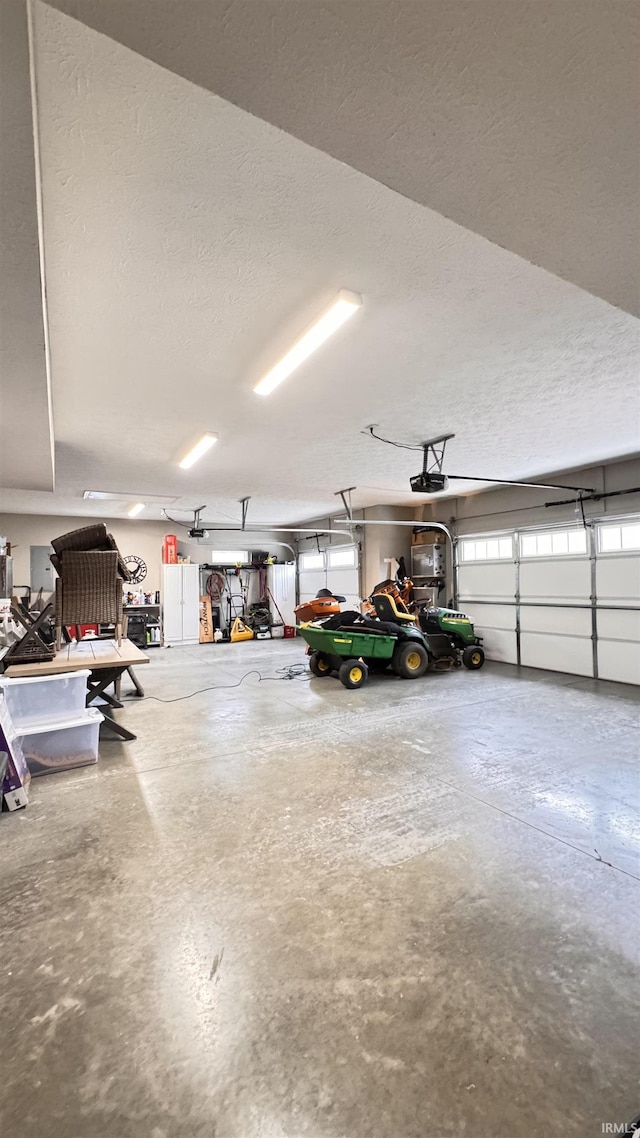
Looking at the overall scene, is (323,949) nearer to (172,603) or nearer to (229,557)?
(172,603)

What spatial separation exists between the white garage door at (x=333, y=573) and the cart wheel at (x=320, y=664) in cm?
336

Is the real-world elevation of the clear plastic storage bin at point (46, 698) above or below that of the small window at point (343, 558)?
below

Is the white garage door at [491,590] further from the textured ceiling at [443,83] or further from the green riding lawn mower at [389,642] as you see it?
the textured ceiling at [443,83]

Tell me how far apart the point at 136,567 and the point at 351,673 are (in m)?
6.88

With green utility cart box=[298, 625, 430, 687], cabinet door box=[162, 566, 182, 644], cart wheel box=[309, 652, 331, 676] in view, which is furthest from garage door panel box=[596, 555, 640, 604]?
cabinet door box=[162, 566, 182, 644]

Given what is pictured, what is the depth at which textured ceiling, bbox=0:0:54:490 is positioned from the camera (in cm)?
105

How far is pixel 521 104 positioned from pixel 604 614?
671 centimetres

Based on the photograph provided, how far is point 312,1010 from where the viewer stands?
1.52 m

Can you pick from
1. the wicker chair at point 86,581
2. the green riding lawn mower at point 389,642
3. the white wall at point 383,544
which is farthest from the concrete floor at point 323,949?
the white wall at point 383,544

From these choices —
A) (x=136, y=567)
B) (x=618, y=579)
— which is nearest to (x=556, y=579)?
(x=618, y=579)

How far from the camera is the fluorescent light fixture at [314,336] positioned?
233 centimetres

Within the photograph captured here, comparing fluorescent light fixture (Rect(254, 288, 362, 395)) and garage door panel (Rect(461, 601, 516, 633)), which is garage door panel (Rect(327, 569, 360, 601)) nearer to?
garage door panel (Rect(461, 601, 516, 633))

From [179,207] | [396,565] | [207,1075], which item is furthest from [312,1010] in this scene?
[396,565]

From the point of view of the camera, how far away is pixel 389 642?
6551mm
